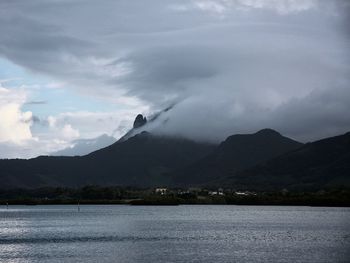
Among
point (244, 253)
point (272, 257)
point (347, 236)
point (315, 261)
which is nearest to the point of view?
point (315, 261)

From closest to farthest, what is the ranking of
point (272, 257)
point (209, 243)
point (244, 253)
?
point (272, 257) → point (244, 253) → point (209, 243)

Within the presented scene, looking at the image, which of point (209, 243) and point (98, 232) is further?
point (98, 232)

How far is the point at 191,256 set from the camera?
90.1 m

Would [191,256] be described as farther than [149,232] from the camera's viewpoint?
No

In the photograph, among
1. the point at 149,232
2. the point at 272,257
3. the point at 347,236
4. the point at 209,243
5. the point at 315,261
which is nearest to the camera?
the point at 315,261

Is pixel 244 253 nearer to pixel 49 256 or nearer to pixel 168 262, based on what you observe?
pixel 168 262

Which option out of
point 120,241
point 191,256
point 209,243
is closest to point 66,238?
point 120,241

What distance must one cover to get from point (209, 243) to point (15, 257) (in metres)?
32.8

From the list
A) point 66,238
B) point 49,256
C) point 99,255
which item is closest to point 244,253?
point 99,255

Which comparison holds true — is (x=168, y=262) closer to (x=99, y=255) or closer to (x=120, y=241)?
(x=99, y=255)

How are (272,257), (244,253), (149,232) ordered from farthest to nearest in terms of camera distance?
(149,232) → (244,253) → (272,257)

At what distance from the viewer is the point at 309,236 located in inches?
4862

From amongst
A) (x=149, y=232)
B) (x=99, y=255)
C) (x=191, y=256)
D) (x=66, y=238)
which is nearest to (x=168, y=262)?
(x=191, y=256)

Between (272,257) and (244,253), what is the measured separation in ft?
22.7
